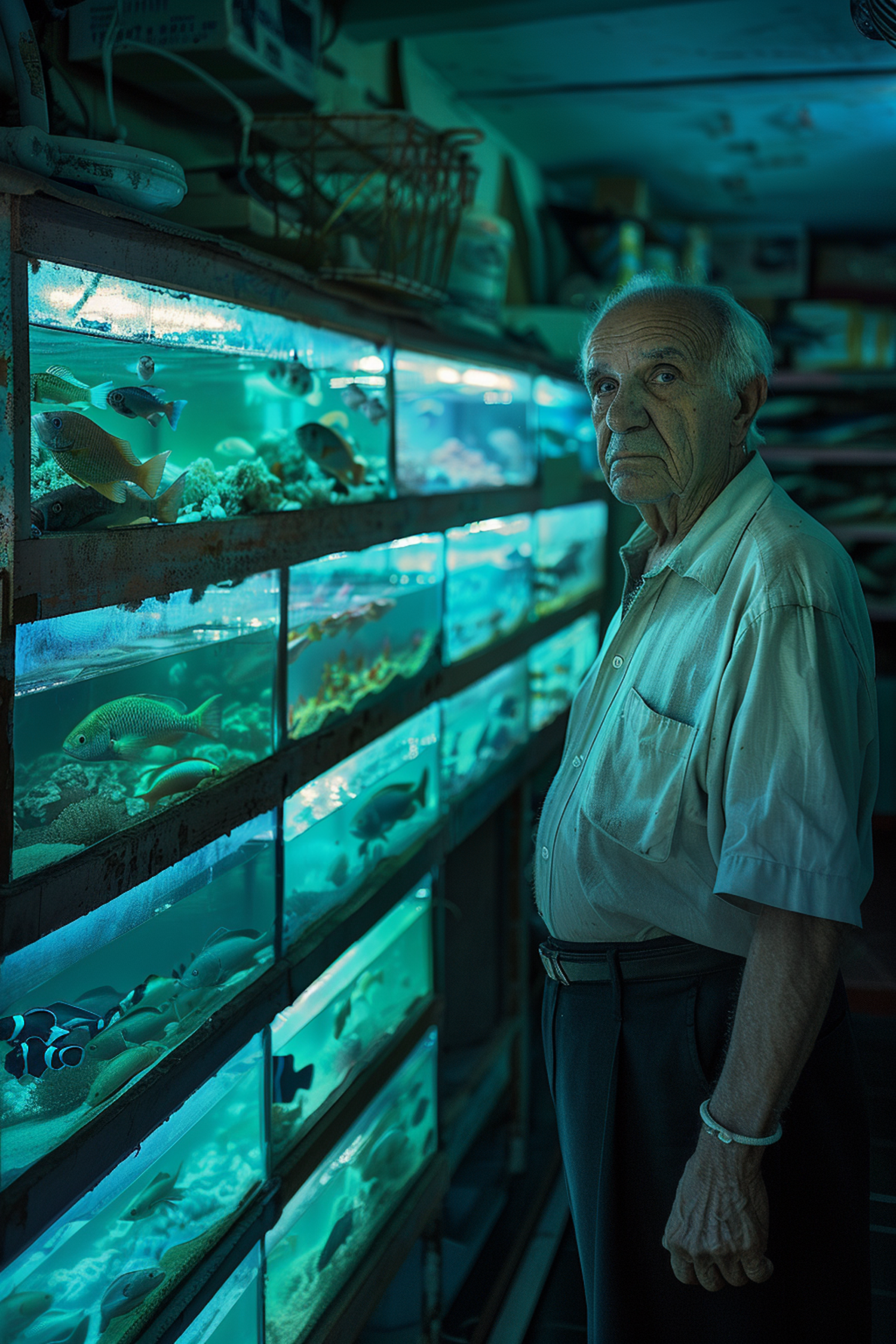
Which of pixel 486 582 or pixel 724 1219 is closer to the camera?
pixel 724 1219

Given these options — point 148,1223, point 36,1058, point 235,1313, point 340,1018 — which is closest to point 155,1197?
point 148,1223

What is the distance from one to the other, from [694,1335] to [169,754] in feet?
3.53

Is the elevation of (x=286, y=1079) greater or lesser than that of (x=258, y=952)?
lesser

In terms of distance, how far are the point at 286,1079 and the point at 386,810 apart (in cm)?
60

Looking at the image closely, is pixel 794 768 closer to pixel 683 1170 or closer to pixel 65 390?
pixel 683 1170

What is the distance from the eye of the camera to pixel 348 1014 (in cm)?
219

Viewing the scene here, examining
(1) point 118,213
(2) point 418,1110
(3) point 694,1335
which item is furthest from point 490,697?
(1) point 118,213

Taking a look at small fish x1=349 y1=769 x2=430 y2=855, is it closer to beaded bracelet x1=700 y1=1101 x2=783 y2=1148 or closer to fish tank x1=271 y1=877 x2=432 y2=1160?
fish tank x1=271 y1=877 x2=432 y2=1160

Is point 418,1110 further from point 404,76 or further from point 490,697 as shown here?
point 404,76

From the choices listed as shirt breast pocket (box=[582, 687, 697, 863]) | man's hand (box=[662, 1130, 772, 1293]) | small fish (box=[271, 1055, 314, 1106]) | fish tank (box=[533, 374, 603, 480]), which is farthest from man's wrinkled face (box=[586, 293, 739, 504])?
fish tank (box=[533, 374, 603, 480])

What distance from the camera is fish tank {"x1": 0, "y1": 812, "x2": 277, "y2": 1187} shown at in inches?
45.8

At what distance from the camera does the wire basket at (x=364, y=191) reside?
6.19 feet

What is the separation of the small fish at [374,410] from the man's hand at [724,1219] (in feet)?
4.70

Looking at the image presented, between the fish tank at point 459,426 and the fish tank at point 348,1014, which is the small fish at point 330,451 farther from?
the fish tank at point 348,1014
